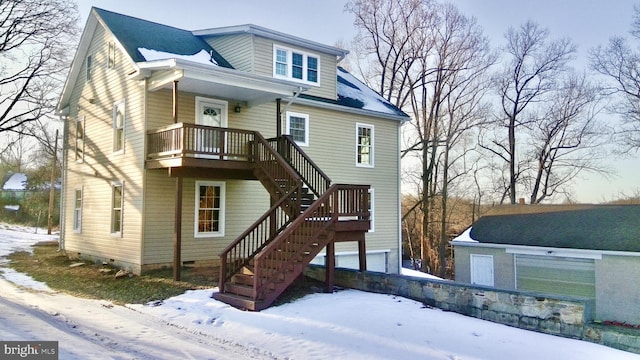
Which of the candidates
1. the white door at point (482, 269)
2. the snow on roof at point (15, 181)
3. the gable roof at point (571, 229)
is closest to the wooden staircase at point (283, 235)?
the gable roof at point (571, 229)

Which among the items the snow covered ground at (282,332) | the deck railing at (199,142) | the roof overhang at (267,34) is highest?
the roof overhang at (267,34)

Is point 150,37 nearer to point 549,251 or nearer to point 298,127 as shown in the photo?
point 298,127

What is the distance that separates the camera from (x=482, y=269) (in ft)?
66.9

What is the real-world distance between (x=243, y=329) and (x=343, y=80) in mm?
16226

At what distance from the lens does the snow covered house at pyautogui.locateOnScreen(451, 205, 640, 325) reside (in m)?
15.7

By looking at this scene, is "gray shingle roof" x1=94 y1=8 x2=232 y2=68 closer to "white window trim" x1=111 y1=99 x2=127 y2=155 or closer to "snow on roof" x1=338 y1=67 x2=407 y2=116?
"white window trim" x1=111 y1=99 x2=127 y2=155

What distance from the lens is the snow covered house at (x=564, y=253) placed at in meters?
15.7

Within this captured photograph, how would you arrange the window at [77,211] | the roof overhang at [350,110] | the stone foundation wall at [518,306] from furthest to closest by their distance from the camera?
the window at [77,211] < the roof overhang at [350,110] < the stone foundation wall at [518,306]

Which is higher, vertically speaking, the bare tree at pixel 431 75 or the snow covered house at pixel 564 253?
the bare tree at pixel 431 75

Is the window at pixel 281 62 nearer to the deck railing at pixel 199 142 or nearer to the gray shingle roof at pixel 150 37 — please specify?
the gray shingle roof at pixel 150 37

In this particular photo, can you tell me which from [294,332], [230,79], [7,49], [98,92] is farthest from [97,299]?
[7,49]

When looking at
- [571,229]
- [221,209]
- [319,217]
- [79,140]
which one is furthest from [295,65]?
[571,229]

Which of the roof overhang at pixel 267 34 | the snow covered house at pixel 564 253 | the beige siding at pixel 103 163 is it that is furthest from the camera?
the roof overhang at pixel 267 34

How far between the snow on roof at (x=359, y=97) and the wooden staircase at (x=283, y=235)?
23.7ft
